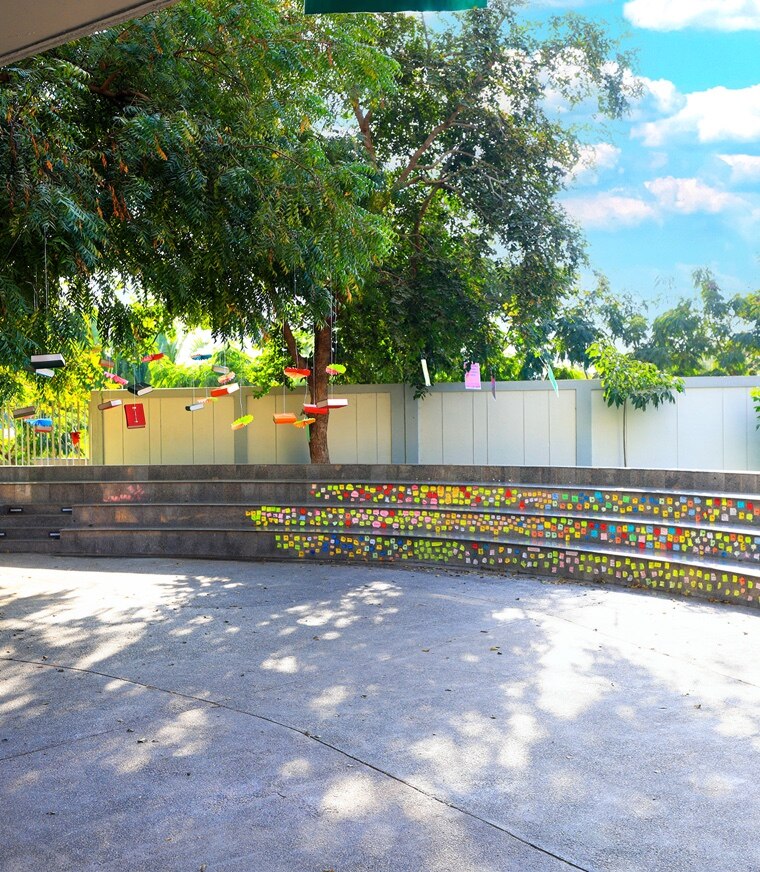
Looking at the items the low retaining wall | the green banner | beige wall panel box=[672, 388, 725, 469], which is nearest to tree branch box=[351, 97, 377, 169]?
the low retaining wall

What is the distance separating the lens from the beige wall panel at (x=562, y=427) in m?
13.5

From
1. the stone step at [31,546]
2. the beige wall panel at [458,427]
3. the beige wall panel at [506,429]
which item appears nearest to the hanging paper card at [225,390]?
the stone step at [31,546]

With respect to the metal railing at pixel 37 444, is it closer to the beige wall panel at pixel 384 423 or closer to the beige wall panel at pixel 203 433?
the beige wall panel at pixel 203 433

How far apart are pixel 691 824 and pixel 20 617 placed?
6202 millimetres

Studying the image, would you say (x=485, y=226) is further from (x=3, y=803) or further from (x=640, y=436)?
Answer: (x=3, y=803)

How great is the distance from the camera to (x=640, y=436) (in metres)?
13.4

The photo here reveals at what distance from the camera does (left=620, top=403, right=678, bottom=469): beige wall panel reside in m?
13.3

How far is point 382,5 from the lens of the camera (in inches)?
109

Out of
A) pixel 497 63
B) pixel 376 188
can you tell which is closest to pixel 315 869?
pixel 376 188

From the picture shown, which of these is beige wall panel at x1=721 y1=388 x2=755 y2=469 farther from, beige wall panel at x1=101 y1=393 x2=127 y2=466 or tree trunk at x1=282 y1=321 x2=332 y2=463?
beige wall panel at x1=101 y1=393 x2=127 y2=466

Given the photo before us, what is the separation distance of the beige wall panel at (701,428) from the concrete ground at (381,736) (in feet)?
16.8

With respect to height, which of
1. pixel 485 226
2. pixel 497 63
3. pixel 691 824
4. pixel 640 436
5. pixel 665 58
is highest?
pixel 665 58

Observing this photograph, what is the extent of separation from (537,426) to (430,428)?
5.26 feet

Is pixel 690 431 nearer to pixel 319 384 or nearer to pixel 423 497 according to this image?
pixel 423 497
